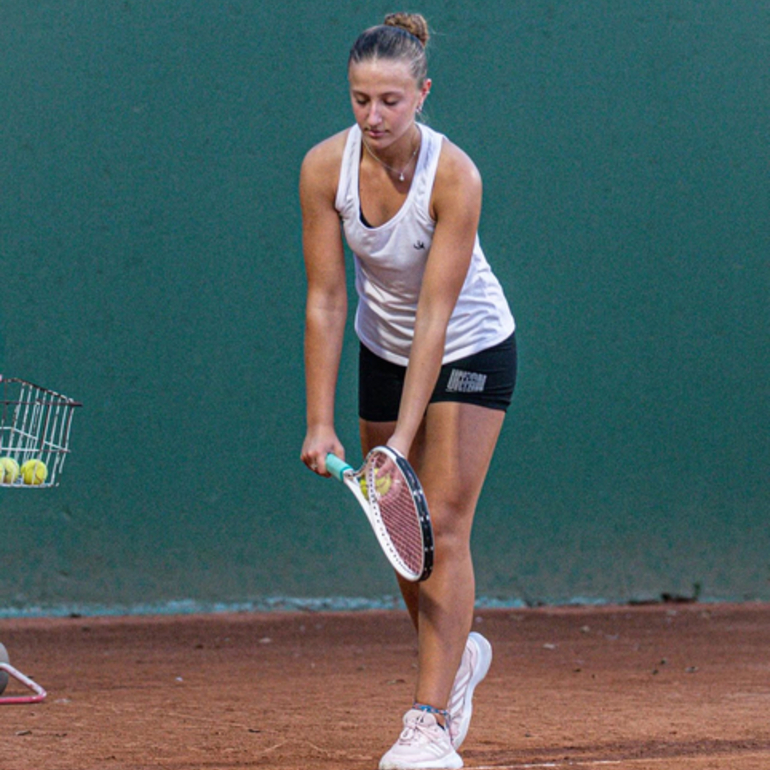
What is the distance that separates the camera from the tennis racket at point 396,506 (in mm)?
2684

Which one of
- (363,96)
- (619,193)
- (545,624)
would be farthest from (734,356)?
(363,96)

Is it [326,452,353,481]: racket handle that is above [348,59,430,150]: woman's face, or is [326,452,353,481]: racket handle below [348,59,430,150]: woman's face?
below

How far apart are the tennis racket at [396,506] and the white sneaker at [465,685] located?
0.53 m

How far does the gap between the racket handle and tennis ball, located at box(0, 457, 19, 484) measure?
1.04 metres

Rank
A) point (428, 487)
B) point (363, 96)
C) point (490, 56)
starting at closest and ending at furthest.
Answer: point (363, 96), point (428, 487), point (490, 56)

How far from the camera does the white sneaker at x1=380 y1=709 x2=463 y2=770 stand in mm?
2887

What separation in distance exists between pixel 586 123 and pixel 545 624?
247 centimetres

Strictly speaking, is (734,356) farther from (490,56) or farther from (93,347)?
(93,347)

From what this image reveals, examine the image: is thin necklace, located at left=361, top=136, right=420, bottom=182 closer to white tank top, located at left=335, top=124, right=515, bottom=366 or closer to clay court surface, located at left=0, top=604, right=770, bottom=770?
white tank top, located at left=335, top=124, right=515, bottom=366

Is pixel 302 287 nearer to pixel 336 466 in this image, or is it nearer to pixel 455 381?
pixel 455 381

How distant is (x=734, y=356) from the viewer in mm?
6535

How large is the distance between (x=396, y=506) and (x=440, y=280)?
526mm

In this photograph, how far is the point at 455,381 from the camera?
10.2ft

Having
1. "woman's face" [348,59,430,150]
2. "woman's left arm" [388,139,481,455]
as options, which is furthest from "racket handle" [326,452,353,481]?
"woman's face" [348,59,430,150]
